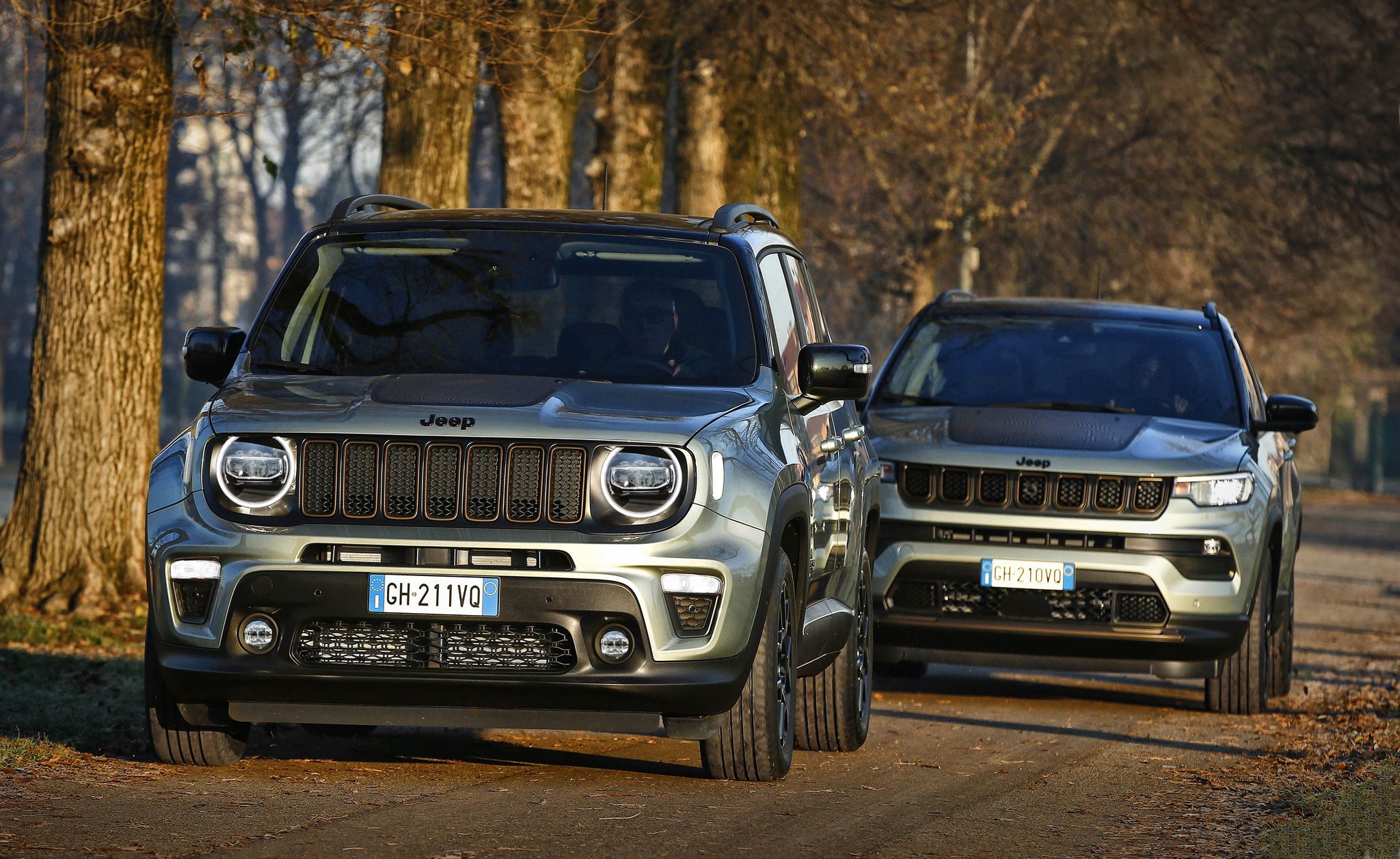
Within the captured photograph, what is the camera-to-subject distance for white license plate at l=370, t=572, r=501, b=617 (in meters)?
6.86

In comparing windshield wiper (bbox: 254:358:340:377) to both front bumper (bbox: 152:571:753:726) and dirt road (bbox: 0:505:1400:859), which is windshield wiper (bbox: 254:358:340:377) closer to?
front bumper (bbox: 152:571:753:726)

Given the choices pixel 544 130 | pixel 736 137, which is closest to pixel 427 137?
pixel 544 130

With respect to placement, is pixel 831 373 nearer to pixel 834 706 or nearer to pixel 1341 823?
pixel 834 706

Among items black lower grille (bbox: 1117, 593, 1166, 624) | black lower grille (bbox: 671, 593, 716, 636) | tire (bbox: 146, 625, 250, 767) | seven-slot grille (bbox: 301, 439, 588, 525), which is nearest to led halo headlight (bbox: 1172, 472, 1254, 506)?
black lower grille (bbox: 1117, 593, 1166, 624)

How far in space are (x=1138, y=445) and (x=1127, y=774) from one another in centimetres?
238

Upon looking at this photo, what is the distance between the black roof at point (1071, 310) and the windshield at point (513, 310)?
425 centimetres

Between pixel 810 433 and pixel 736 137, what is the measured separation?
12421mm

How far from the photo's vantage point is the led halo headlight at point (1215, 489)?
10.3 m

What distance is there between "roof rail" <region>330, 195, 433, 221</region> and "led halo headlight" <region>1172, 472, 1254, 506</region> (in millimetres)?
3807

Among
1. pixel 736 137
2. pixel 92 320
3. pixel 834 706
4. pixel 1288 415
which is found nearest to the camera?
pixel 834 706

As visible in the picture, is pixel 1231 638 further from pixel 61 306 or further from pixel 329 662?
pixel 61 306

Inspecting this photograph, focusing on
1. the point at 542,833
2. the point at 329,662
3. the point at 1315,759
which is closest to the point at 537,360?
the point at 329,662

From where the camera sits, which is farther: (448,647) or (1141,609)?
A: (1141,609)

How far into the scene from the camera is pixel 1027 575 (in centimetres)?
1038
